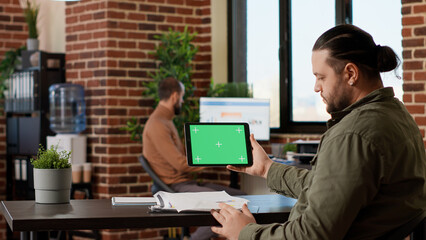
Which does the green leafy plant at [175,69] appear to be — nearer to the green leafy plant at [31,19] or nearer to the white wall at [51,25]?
the white wall at [51,25]

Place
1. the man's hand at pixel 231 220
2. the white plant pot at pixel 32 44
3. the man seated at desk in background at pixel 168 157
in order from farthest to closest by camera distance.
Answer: the white plant pot at pixel 32 44 < the man seated at desk in background at pixel 168 157 < the man's hand at pixel 231 220

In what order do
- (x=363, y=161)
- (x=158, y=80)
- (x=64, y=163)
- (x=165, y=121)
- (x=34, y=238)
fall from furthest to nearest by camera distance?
1. (x=158, y=80)
2. (x=165, y=121)
3. (x=64, y=163)
4. (x=34, y=238)
5. (x=363, y=161)

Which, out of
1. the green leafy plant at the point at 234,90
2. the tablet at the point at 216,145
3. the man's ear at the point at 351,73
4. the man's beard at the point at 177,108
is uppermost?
the green leafy plant at the point at 234,90

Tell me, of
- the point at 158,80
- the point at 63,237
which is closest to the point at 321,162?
the point at 158,80

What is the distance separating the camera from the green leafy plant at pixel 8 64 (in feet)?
18.0

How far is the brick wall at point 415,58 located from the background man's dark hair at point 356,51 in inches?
85.4

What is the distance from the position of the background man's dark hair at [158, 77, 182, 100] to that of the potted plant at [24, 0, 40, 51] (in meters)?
1.42

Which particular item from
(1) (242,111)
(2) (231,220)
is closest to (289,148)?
(1) (242,111)

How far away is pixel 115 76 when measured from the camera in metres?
5.00

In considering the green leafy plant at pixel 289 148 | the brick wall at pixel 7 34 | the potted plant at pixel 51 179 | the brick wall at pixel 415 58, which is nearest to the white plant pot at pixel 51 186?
the potted plant at pixel 51 179

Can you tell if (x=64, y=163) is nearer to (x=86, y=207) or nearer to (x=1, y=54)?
(x=86, y=207)

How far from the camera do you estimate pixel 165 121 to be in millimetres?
4500

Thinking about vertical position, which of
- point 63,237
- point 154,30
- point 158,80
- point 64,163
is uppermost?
point 154,30

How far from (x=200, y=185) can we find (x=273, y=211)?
250cm
